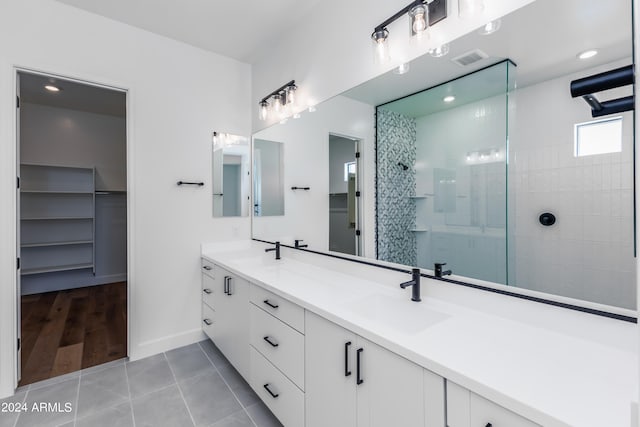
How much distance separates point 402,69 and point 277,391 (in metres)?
1.86

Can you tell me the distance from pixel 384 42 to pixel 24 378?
132 inches

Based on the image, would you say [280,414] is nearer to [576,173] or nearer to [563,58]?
[576,173]

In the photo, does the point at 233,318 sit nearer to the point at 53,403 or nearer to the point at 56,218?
the point at 53,403

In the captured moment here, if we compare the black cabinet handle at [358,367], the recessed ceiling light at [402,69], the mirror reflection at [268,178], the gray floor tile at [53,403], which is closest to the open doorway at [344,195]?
the recessed ceiling light at [402,69]

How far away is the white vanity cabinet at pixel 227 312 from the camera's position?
1.94 m

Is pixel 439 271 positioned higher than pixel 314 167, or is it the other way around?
pixel 314 167

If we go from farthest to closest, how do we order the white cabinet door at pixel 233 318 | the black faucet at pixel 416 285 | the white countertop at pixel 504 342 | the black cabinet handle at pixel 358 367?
the white cabinet door at pixel 233 318, the black faucet at pixel 416 285, the black cabinet handle at pixel 358 367, the white countertop at pixel 504 342

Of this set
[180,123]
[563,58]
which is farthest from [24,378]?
[563,58]

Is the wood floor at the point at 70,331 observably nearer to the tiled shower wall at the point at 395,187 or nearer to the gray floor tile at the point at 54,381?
the gray floor tile at the point at 54,381

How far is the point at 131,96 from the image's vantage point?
7.81 feet

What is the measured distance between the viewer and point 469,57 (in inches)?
53.0

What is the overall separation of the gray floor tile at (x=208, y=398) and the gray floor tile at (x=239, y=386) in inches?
1.5

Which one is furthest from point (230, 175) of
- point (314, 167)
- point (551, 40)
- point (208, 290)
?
point (551, 40)

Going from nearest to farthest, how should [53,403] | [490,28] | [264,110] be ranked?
[490,28] → [53,403] → [264,110]
